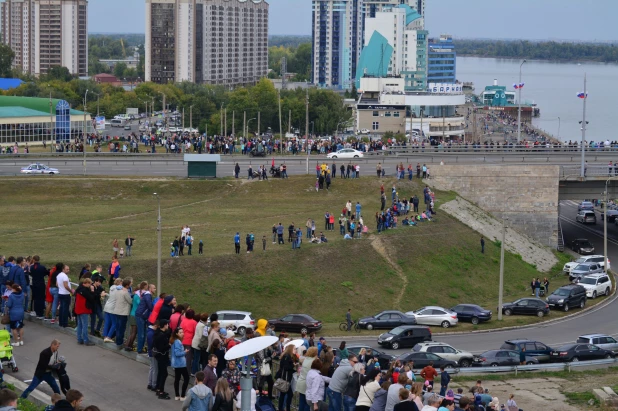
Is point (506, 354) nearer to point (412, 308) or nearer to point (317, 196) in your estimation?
point (412, 308)

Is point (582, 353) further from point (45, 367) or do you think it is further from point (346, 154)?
point (346, 154)

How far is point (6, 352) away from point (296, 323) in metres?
19.1

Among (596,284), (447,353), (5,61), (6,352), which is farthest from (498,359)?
(5,61)

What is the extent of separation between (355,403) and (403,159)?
163 ft

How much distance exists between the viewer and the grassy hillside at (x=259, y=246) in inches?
1506

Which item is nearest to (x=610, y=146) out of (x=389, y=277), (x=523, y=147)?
(x=523, y=147)

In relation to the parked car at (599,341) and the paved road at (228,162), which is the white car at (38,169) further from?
the parked car at (599,341)

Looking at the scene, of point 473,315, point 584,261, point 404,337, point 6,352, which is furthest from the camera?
point 584,261

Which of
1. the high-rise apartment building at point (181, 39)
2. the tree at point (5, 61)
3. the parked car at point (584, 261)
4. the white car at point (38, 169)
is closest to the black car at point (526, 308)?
the parked car at point (584, 261)

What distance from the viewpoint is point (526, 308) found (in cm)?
4069

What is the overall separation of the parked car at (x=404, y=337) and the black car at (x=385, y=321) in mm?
3327

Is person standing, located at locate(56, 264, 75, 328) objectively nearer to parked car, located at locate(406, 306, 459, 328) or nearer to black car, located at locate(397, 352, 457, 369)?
black car, located at locate(397, 352, 457, 369)

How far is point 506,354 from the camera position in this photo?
92.2 ft

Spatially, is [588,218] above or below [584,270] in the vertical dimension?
above
